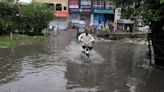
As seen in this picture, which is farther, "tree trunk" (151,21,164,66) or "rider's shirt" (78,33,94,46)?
"rider's shirt" (78,33,94,46)

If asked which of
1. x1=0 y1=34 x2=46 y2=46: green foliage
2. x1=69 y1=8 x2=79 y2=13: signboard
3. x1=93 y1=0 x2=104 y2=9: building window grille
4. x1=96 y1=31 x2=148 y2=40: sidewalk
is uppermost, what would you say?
x1=93 y1=0 x2=104 y2=9: building window grille

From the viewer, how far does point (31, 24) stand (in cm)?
4116

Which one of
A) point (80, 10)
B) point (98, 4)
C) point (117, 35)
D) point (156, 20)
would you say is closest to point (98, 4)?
point (98, 4)

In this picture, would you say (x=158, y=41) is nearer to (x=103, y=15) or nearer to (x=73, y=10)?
(x=103, y=15)

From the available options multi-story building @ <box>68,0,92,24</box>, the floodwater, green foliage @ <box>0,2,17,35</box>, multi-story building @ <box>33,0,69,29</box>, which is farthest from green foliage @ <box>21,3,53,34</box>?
multi-story building @ <box>68,0,92,24</box>

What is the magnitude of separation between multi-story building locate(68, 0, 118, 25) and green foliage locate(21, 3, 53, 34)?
2678 cm

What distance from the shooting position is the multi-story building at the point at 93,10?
6894cm

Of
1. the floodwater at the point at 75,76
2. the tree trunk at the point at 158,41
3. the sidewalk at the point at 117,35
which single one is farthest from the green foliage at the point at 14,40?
the tree trunk at the point at 158,41

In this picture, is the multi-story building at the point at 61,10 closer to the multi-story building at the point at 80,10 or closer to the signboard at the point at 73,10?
the signboard at the point at 73,10

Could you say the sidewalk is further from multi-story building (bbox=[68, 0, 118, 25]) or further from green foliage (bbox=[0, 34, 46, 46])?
multi-story building (bbox=[68, 0, 118, 25])

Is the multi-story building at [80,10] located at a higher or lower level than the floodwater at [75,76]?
higher

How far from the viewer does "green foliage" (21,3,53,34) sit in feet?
135

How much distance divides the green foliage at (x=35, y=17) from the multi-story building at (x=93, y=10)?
2678 cm

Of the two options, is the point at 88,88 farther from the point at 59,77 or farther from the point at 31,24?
the point at 31,24
